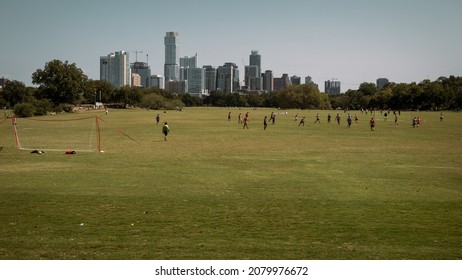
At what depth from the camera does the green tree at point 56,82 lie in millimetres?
129250

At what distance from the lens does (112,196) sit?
1673 cm

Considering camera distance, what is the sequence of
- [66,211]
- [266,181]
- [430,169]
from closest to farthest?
[66,211] < [266,181] < [430,169]

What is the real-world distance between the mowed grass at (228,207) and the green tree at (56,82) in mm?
106553

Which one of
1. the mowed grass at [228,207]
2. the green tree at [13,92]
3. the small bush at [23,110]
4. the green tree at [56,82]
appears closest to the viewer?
the mowed grass at [228,207]

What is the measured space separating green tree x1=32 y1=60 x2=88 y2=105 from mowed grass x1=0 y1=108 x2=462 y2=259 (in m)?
107

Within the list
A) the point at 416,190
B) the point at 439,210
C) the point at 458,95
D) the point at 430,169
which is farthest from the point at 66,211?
the point at 458,95

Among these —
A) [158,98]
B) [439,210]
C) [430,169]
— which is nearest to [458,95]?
[158,98]

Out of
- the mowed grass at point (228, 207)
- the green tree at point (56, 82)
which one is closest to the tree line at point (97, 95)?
the green tree at point (56, 82)

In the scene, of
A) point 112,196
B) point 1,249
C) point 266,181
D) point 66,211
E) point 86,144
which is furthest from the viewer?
point 86,144

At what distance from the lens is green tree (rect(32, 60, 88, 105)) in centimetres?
12925

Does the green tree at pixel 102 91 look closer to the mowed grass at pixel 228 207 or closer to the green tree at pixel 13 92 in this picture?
the green tree at pixel 13 92

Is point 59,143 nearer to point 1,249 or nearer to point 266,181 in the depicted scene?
point 266,181
